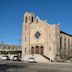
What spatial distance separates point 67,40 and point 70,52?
5475 mm

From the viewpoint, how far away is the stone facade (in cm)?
7738

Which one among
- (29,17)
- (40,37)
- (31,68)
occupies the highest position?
(29,17)

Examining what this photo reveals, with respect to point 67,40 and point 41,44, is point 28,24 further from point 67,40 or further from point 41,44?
point 67,40

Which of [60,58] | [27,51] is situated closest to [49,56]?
[60,58]

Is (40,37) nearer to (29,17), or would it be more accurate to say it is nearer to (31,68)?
(29,17)

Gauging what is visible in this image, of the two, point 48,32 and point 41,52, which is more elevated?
point 48,32

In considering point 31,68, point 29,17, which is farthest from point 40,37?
point 31,68

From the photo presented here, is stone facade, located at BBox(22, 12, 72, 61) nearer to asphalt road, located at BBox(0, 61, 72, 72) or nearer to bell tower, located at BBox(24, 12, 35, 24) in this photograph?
bell tower, located at BBox(24, 12, 35, 24)

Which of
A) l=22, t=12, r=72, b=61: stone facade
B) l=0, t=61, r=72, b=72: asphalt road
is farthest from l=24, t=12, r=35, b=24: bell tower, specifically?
l=0, t=61, r=72, b=72: asphalt road

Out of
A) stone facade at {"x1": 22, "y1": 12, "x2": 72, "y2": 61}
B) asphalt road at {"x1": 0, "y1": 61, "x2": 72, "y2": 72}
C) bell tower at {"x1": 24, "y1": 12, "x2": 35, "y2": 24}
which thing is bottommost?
asphalt road at {"x1": 0, "y1": 61, "x2": 72, "y2": 72}

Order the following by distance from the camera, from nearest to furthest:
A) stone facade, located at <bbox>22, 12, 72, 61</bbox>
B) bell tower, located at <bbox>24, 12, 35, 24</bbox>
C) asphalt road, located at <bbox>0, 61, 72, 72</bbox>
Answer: asphalt road, located at <bbox>0, 61, 72, 72</bbox>, stone facade, located at <bbox>22, 12, 72, 61</bbox>, bell tower, located at <bbox>24, 12, 35, 24</bbox>

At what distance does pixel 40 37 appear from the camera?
267 feet

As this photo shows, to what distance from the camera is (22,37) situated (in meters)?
86.3

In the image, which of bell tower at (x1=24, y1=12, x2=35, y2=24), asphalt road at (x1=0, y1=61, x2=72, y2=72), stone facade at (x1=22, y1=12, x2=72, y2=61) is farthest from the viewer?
bell tower at (x1=24, y1=12, x2=35, y2=24)
